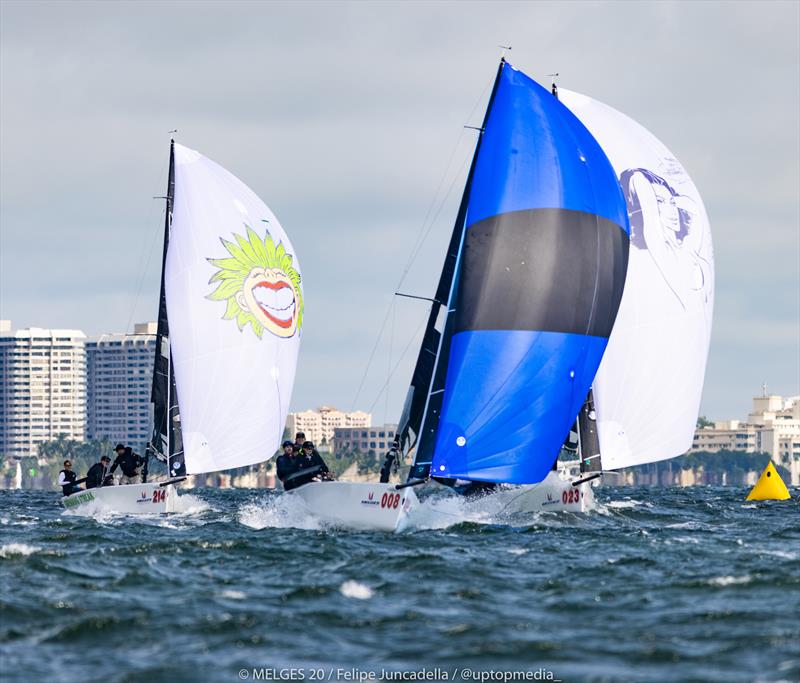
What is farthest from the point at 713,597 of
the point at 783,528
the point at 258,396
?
the point at 258,396

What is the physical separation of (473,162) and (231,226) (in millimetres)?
11425

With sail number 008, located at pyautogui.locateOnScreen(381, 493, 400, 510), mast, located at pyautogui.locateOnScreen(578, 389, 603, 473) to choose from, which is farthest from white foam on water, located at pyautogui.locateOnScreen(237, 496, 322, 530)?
mast, located at pyautogui.locateOnScreen(578, 389, 603, 473)

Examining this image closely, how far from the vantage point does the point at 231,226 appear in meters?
40.0

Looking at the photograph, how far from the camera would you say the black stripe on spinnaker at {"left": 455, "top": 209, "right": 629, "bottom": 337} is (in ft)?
94.1

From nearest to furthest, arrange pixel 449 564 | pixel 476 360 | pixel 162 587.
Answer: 1. pixel 162 587
2. pixel 449 564
3. pixel 476 360

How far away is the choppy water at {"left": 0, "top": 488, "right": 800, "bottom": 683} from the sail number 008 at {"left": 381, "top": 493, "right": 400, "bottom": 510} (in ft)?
2.41

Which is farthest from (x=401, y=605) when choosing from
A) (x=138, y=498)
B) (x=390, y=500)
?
(x=138, y=498)

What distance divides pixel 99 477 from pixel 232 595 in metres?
21.2

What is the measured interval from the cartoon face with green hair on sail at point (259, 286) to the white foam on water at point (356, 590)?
62.7 ft

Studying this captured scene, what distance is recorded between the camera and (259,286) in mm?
40312

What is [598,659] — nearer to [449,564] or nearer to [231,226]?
[449,564]

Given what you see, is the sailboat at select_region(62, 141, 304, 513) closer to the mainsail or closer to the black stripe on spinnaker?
the mainsail

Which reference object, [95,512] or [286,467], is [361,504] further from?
[95,512]

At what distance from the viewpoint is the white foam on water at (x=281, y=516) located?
3108 centimetres
